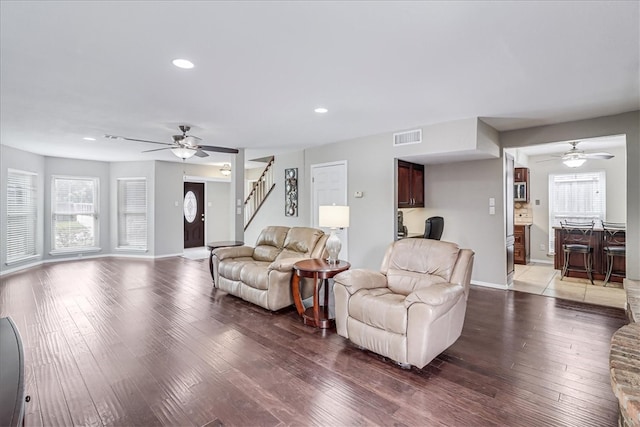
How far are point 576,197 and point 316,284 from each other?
6700 millimetres

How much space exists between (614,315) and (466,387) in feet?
9.23

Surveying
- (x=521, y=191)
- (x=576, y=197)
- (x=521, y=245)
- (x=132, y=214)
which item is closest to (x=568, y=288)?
(x=521, y=245)

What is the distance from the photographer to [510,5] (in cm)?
186

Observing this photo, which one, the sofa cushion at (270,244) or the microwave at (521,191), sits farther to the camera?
the microwave at (521,191)

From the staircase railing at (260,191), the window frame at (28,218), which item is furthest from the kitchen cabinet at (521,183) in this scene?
the window frame at (28,218)

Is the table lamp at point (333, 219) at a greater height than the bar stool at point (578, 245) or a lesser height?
greater

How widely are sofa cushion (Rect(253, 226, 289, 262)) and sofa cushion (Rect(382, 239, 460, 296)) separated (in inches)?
71.6

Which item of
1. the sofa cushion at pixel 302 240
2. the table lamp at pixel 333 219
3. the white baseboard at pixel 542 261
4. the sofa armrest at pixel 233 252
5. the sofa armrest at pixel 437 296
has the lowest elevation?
the white baseboard at pixel 542 261

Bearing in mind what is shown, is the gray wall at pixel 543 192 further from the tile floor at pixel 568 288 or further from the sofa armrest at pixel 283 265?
the sofa armrest at pixel 283 265

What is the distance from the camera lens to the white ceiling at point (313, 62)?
1.92 metres

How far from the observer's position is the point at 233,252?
4.69 meters

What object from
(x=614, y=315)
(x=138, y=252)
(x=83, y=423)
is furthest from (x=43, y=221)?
(x=614, y=315)

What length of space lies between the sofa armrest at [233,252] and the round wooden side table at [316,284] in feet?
4.55

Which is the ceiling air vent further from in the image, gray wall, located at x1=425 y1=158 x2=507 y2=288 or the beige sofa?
the beige sofa
